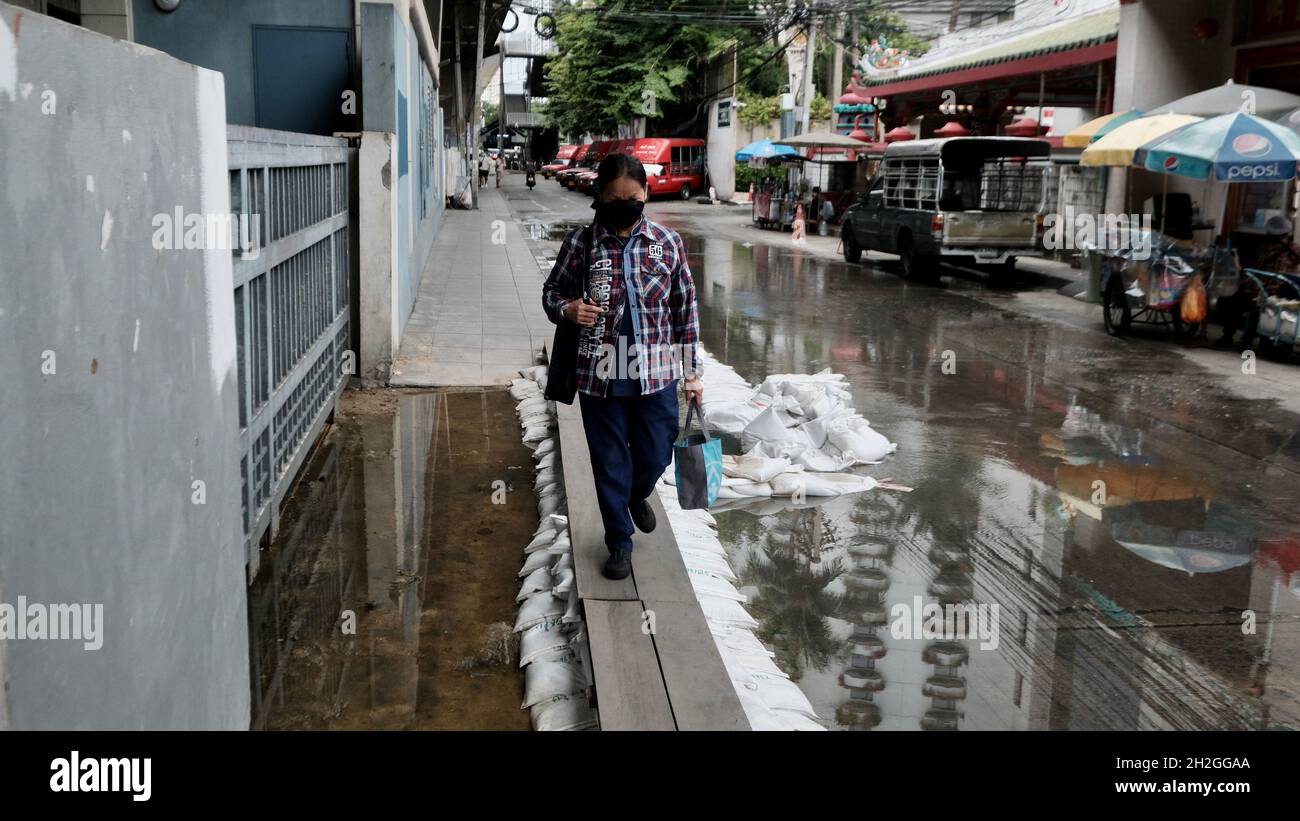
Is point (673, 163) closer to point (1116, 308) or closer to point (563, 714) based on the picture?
point (1116, 308)

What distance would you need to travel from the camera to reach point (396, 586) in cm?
517

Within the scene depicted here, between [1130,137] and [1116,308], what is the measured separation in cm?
208

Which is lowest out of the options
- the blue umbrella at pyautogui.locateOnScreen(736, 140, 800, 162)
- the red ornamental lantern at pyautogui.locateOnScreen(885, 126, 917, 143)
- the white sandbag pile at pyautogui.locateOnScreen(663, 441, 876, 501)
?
the white sandbag pile at pyautogui.locateOnScreen(663, 441, 876, 501)

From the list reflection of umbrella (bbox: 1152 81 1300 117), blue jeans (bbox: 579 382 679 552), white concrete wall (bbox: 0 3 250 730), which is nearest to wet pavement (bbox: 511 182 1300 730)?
blue jeans (bbox: 579 382 679 552)

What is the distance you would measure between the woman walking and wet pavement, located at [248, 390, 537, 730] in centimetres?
73

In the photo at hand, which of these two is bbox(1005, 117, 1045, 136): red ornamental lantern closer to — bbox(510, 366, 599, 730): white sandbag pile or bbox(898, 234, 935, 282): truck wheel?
bbox(898, 234, 935, 282): truck wheel

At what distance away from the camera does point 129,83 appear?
8.09 ft

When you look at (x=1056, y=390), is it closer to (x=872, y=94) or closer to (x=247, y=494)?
(x=247, y=494)

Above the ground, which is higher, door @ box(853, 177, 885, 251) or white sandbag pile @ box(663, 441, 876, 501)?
door @ box(853, 177, 885, 251)

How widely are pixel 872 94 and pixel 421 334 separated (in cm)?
2122

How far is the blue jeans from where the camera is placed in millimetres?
4930

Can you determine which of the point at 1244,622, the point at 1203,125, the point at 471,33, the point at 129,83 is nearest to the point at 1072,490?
the point at 1244,622

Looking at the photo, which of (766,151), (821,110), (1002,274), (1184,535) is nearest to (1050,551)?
(1184,535)
